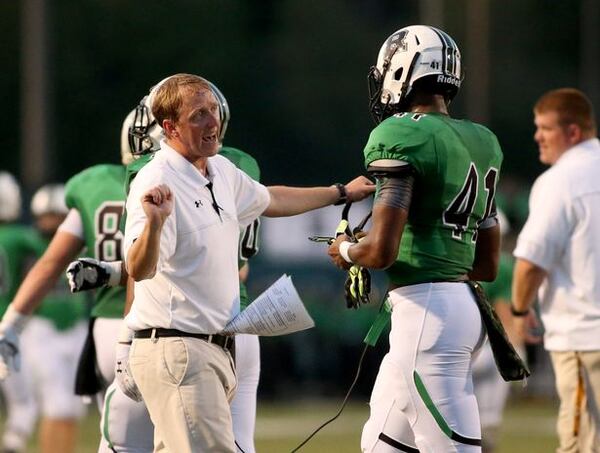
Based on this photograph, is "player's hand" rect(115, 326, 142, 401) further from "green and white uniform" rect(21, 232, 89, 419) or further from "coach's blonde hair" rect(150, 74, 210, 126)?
"green and white uniform" rect(21, 232, 89, 419)

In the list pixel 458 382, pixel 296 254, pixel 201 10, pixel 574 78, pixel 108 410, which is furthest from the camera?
pixel 574 78

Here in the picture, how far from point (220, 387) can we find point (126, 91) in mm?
29988

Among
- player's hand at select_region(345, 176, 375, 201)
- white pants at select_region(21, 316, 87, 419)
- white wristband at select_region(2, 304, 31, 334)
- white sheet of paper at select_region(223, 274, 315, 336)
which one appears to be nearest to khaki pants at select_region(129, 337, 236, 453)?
white sheet of paper at select_region(223, 274, 315, 336)

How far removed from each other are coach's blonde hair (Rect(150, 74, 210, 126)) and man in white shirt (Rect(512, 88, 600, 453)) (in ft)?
8.01

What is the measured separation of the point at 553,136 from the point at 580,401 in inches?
53.5

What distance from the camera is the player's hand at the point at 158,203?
5598 mm

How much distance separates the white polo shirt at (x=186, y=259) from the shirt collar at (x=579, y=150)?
8.48 ft

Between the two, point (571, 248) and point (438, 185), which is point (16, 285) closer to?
point (571, 248)

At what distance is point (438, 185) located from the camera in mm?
5988

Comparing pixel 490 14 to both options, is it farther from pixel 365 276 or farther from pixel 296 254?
pixel 365 276

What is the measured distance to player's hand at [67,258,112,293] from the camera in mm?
6387

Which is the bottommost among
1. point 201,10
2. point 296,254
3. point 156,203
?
point 296,254

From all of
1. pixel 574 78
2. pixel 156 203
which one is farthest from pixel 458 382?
pixel 574 78

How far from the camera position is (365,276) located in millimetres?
6258
